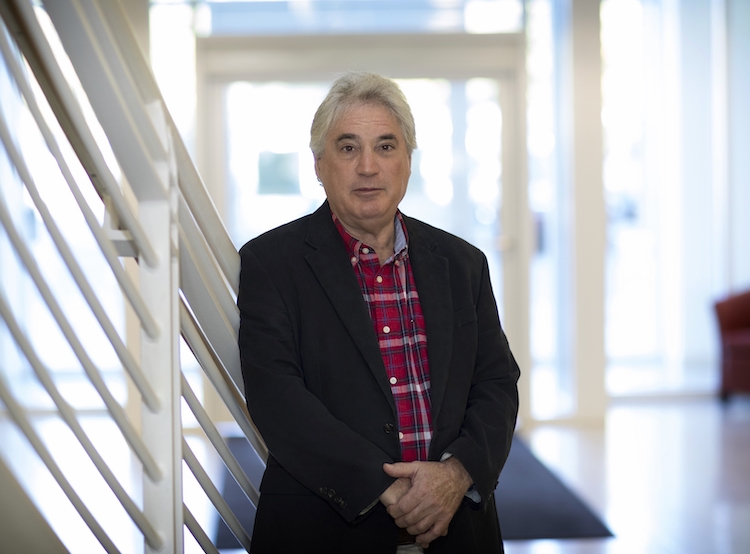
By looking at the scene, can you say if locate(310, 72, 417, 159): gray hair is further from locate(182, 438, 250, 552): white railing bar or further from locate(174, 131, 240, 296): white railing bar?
locate(182, 438, 250, 552): white railing bar

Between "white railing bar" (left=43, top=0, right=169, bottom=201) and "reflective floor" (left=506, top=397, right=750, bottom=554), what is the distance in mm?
2351

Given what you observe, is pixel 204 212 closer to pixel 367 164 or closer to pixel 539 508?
pixel 367 164

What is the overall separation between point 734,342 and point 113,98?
5.28 m

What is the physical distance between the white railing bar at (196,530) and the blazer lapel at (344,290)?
46 centimetres

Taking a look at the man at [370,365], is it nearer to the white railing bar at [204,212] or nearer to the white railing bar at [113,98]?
the white railing bar at [204,212]

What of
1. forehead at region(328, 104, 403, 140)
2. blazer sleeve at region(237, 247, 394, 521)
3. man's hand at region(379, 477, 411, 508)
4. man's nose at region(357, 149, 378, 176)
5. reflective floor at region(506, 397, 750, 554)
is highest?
forehead at region(328, 104, 403, 140)

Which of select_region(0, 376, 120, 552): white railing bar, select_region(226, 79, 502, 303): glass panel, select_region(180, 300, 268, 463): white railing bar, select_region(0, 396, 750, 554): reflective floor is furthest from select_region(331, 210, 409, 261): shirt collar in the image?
select_region(226, 79, 502, 303): glass panel

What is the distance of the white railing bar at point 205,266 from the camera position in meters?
1.46

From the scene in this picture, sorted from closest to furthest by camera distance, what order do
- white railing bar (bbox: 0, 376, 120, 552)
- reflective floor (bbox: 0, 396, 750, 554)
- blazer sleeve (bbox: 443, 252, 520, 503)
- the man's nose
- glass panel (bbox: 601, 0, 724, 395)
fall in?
white railing bar (bbox: 0, 376, 120, 552), blazer sleeve (bbox: 443, 252, 520, 503), the man's nose, reflective floor (bbox: 0, 396, 750, 554), glass panel (bbox: 601, 0, 724, 395)

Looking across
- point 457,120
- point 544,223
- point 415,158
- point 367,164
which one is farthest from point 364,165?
point 544,223

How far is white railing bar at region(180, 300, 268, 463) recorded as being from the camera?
57.9 inches

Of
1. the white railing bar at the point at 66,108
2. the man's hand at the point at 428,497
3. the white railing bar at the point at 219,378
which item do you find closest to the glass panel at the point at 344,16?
the white railing bar at the point at 219,378

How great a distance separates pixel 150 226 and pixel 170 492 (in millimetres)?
480

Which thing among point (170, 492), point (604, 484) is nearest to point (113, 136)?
point (170, 492)
